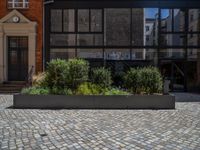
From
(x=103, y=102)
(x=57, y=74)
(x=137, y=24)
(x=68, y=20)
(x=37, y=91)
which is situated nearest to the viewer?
(x=103, y=102)

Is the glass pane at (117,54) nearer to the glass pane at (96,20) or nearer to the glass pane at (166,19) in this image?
the glass pane at (96,20)

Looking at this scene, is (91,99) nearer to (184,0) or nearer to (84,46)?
(84,46)

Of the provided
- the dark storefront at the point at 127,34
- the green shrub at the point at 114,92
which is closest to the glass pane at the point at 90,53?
the dark storefront at the point at 127,34

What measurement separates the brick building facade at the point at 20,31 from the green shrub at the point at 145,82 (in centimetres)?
945

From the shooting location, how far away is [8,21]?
22.7 meters

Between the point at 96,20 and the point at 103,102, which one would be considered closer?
the point at 103,102

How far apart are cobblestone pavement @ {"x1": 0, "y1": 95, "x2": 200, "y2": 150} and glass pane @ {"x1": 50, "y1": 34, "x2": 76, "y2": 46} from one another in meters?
11.0

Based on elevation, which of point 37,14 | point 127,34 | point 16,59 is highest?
point 37,14

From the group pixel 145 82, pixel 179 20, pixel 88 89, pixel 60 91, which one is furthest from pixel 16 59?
pixel 145 82

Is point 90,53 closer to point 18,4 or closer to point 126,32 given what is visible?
point 126,32

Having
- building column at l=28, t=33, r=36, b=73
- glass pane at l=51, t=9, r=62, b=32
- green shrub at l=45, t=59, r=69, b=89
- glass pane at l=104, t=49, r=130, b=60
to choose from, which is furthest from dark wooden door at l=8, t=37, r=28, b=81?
green shrub at l=45, t=59, r=69, b=89

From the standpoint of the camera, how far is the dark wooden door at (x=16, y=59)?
23156 millimetres

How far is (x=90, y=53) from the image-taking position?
23672 mm

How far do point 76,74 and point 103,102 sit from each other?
5.78ft
